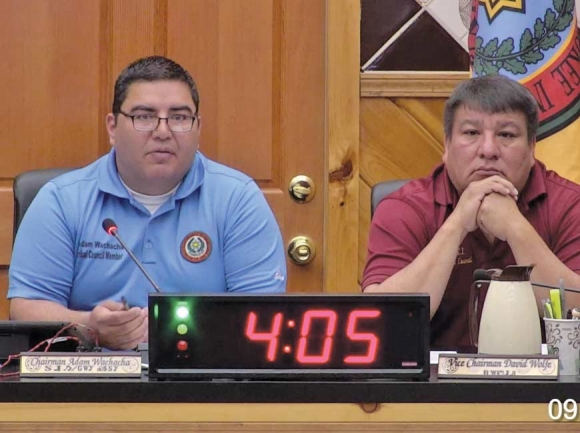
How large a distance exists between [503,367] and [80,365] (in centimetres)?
57

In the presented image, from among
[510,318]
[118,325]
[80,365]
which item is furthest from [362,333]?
[118,325]

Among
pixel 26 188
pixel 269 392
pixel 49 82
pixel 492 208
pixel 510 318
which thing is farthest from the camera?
pixel 49 82

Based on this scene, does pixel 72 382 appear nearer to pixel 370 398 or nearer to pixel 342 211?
pixel 370 398

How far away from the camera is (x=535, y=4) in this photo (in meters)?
2.89

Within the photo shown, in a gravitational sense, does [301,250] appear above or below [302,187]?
below

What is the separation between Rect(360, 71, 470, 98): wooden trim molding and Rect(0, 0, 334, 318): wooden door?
0.15 metres

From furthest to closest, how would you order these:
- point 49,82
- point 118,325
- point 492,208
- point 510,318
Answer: point 49,82 → point 492,208 → point 118,325 → point 510,318

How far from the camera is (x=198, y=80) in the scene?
11.3 ft

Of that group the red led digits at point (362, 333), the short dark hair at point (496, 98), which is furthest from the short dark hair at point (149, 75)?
the red led digits at point (362, 333)

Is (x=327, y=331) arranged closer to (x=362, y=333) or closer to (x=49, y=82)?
(x=362, y=333)

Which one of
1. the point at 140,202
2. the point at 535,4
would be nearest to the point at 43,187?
the point at 140,202

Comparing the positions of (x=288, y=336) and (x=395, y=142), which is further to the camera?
(x=395, y=142)

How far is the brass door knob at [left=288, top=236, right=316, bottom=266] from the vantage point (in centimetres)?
346

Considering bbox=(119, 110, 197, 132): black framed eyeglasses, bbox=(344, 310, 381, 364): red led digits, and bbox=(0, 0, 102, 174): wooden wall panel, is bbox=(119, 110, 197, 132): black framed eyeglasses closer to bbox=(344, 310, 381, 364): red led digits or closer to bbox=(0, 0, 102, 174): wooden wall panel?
bbox=(0, 0, 102, 174): wooden wall panel
